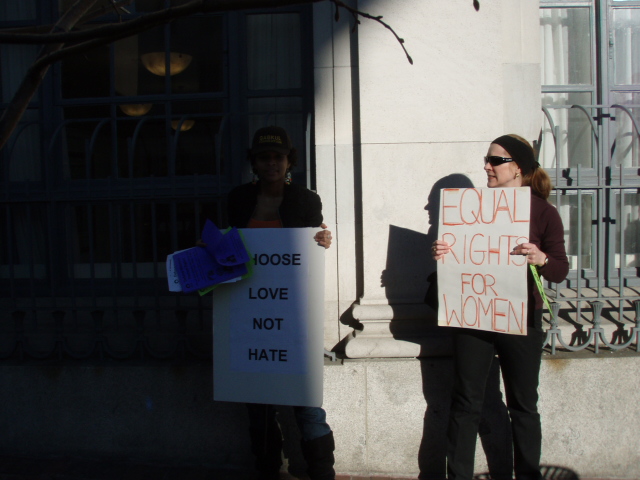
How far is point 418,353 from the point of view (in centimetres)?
383

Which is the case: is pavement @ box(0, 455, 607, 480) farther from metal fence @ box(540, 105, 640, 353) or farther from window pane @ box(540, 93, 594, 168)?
window pane @ box(540, 93, 594, 168)

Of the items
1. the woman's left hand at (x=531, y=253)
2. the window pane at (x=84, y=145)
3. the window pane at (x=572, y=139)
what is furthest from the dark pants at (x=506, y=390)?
the window pane at (x=84, y=145)

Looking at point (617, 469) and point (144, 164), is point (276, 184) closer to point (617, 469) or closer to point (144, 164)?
point (144, 164)

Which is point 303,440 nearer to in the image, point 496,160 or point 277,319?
point 277,319

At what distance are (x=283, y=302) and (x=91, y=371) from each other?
5.28 ft

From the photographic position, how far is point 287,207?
10.8 ft

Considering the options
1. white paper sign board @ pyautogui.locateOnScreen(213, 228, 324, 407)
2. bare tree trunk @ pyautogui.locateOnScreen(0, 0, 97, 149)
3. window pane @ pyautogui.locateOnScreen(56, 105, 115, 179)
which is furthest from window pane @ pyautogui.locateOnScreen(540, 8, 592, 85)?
bare tree trunk @ pyautogui.locateOnScreen(0, 0, 97, 149)

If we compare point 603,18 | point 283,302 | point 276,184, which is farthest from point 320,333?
point 603,18

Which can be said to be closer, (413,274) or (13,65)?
(413,274)

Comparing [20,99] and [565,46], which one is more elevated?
[565,46]

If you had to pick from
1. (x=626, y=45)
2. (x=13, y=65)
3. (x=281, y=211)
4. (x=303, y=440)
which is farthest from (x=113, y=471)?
(x=626, y=45)

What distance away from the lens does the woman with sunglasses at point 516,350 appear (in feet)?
10.0

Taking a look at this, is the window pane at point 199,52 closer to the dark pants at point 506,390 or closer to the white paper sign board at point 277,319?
the white paper sign board at point 277,319

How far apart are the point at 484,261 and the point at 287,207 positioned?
1078 millimetres
